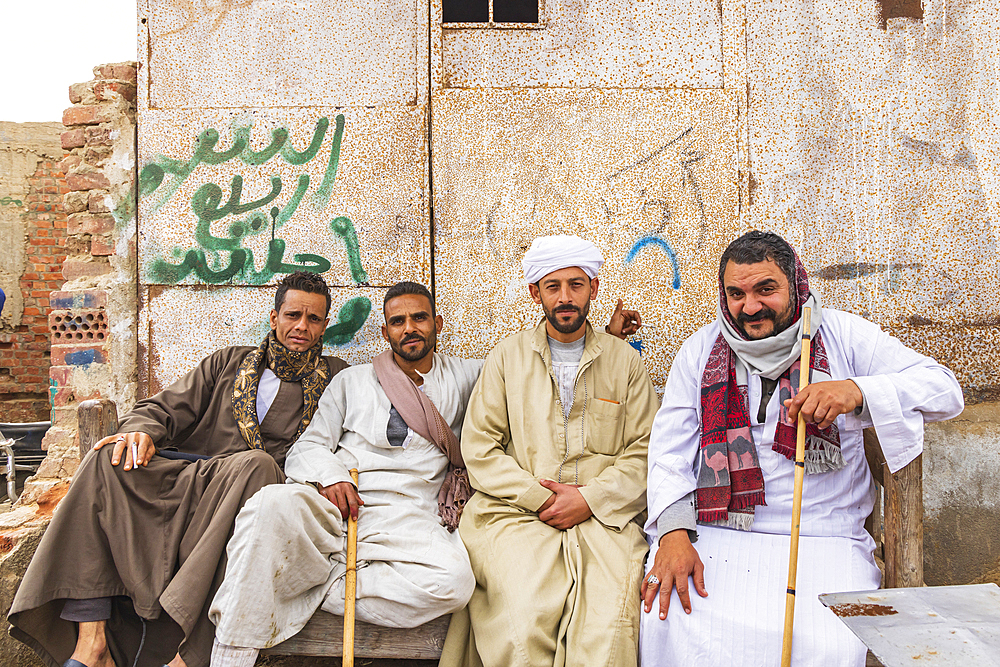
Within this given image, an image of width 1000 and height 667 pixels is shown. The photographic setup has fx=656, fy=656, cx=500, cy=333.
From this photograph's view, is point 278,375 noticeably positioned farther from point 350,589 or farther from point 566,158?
point 566,158

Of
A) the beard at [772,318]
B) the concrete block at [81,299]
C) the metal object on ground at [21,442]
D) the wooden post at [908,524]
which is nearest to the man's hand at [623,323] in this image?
the beard at [772,318]

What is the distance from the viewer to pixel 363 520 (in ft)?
8.62

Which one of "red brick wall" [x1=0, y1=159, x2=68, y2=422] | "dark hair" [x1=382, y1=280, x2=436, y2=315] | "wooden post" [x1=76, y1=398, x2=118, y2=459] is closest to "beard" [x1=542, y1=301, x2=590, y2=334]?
"dark hair" [x1=382, y1=280, x2=436, y2=315]

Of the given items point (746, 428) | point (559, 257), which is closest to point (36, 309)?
point (559, 257)

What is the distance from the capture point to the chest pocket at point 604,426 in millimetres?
2756

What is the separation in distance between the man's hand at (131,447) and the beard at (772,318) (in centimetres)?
232

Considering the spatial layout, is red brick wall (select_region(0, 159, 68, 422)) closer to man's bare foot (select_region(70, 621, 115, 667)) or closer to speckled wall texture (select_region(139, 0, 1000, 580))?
speckled wall texture (select_region(139, 0, 1000, 580))

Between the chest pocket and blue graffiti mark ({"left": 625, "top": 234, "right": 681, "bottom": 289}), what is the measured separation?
99 cm

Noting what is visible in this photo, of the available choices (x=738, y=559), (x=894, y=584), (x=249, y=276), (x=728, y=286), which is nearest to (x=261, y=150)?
(x=249, y=276)

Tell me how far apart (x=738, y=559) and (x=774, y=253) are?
110 centimetres

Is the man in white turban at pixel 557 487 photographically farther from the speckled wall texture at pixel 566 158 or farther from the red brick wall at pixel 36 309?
the red brick wall at pixel 36 309

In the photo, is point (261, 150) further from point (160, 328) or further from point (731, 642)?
point (731, 642)

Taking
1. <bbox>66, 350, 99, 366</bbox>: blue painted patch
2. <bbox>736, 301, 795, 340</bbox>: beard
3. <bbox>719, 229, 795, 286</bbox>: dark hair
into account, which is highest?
<bbox>719, 229, 795, 286</bbox>: dark hair

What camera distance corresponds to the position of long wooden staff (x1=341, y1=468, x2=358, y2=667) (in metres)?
2.27
